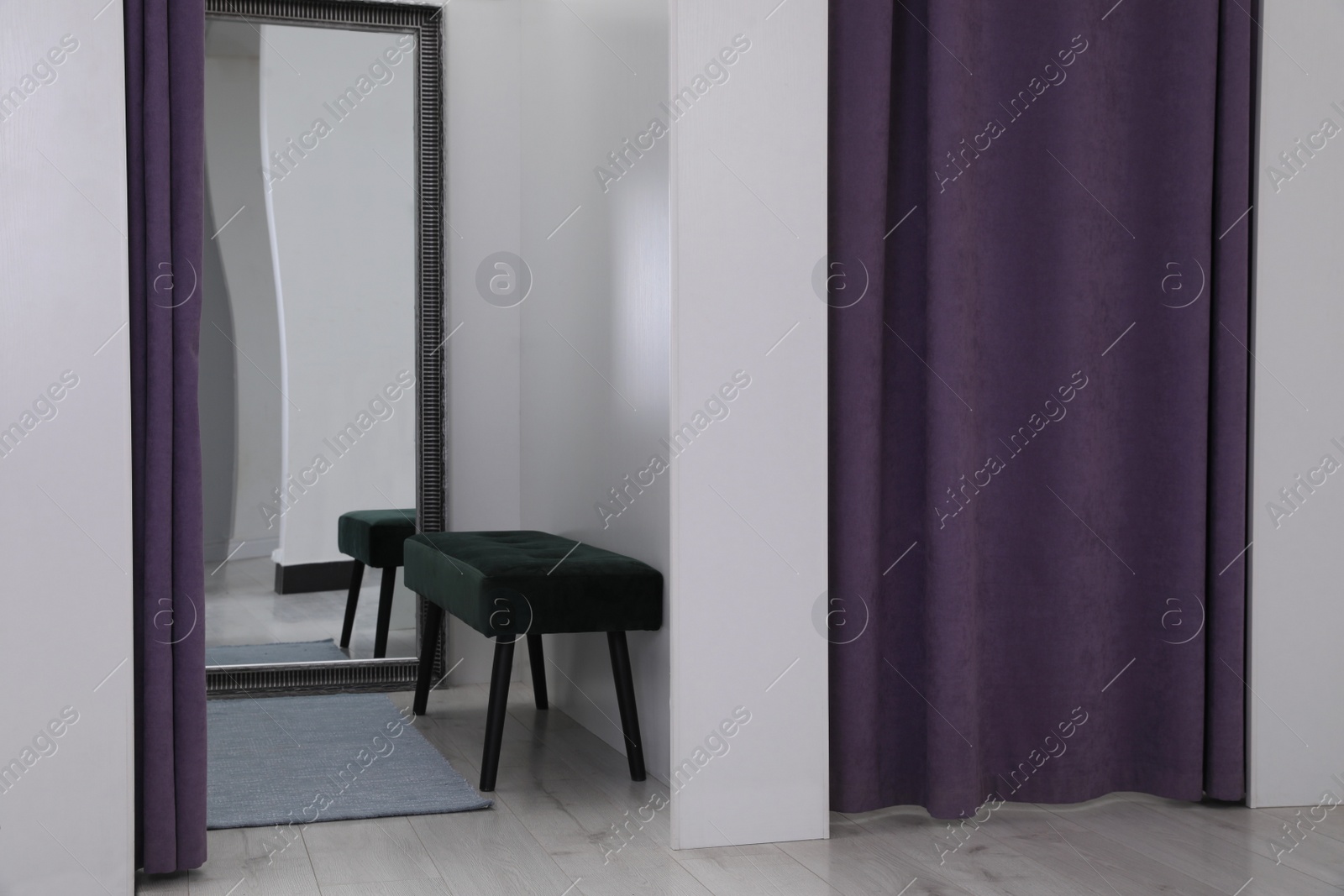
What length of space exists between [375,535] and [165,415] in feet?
4.84

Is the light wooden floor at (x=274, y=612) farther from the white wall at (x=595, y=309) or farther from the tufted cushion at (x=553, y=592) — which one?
the tufted cushion at (x=553, y=592)

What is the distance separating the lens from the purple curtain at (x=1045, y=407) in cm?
239

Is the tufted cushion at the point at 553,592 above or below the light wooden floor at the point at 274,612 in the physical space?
above

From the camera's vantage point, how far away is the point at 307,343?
346cm

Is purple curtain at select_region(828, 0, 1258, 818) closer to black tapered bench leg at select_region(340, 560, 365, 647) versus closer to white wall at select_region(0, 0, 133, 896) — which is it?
white wall at select_region(0, 0, 133, 896)

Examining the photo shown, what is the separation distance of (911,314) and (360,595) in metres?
1.90

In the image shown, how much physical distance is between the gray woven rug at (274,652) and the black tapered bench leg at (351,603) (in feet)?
0.12

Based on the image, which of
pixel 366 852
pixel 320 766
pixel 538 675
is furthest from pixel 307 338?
pixel 366 852

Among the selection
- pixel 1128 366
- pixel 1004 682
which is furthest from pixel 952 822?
pixel 1128 366

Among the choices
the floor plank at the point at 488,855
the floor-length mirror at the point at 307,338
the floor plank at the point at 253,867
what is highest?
the floor-length mirror at the point at 307,338

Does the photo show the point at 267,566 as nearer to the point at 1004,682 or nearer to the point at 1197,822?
the point at 1004,682

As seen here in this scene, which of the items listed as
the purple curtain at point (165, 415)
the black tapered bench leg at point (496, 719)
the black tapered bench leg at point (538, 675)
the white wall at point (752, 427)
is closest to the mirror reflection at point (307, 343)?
the black tapered bench leg at point (538, 675)

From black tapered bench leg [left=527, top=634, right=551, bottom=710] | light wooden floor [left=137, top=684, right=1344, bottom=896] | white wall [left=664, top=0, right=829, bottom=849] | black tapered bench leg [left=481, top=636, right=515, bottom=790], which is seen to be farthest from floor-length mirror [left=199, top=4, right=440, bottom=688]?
white wall [left=664, top=0, right=829, bottom=849]

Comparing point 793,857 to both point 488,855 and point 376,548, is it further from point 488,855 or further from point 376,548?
point 376,548
